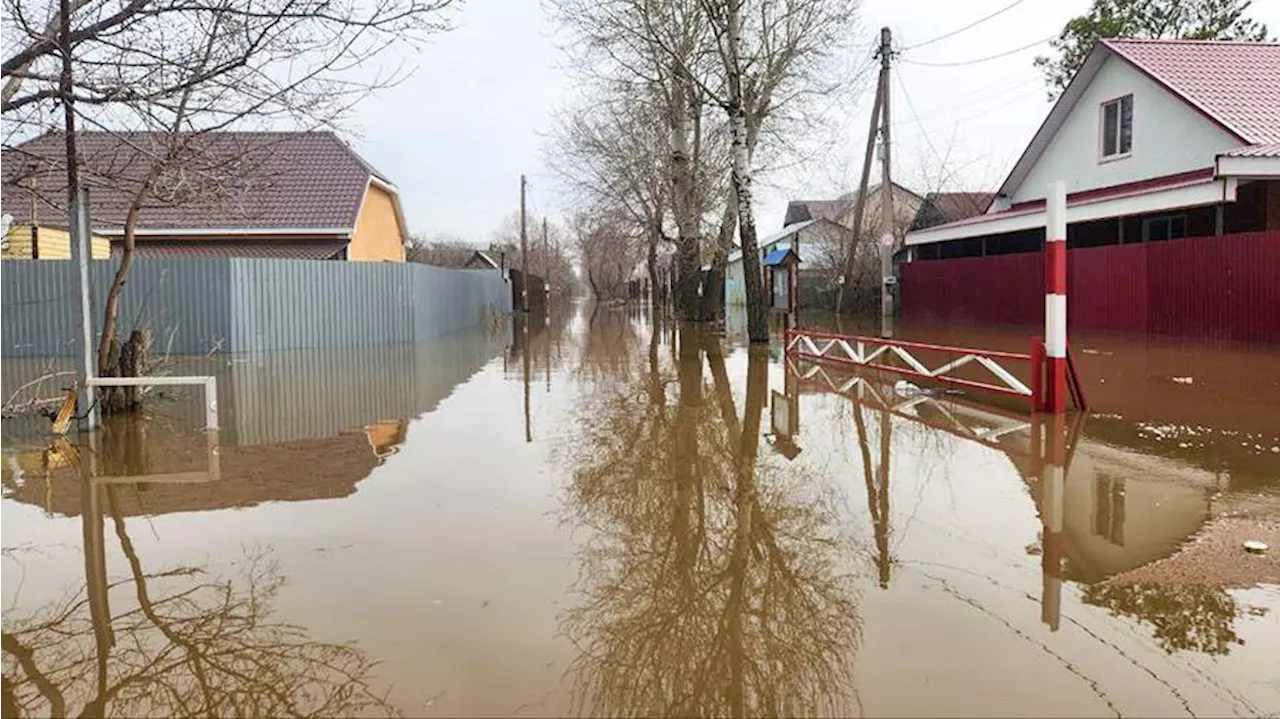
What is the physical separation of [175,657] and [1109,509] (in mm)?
5004

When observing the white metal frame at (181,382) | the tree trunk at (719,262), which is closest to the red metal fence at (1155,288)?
the tree trunk at (719,262)

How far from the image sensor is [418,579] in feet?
14.6

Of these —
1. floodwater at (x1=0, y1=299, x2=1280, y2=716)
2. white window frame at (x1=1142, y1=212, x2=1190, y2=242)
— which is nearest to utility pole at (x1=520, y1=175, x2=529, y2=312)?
white window frame at (x1=1142, y1=212, x2=1190, y2=242)

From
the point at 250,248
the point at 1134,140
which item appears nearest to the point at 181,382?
the point at 250,248

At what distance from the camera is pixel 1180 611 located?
12.9 feet

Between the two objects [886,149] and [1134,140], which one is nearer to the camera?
[1134,140]

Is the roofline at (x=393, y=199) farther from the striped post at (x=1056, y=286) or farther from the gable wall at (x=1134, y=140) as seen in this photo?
the striped post at (x=1056, y=286)

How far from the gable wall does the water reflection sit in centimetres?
1822

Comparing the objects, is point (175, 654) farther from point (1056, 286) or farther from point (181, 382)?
point (1056, 286)

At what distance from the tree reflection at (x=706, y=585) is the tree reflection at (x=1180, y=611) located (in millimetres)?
1129

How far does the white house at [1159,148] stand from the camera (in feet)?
54.5

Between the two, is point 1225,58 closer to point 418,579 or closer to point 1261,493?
point 1261,493

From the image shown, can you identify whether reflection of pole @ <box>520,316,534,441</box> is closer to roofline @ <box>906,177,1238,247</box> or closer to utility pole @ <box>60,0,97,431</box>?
utility pole @ <box>60,0,97,431</box>

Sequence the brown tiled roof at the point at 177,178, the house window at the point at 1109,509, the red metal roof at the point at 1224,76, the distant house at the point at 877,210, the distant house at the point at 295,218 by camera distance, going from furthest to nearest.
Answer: the distant house at the point at 877,210 < the distant house at the point at 295,218 < the red metal roof at the point at 1224,76 < the brown tiled roof at the point at 177,178 < the house window at the point at 1109,509
